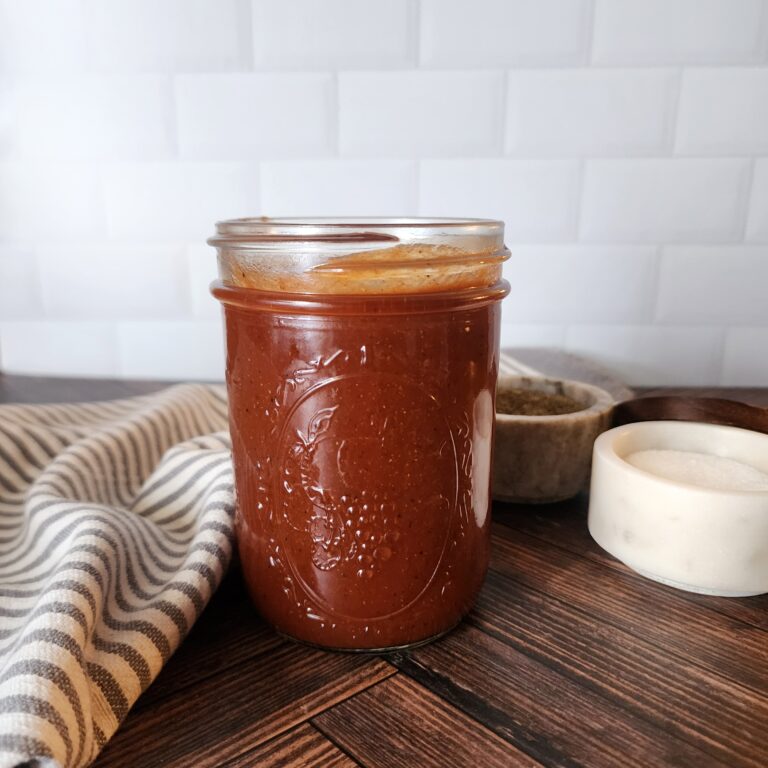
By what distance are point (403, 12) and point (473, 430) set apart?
0.66 metres

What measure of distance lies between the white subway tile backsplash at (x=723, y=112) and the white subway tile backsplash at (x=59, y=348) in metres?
0.84

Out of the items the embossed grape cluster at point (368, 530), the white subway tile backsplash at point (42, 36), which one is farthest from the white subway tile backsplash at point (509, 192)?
the embossed grape cluster at point (368, 530)

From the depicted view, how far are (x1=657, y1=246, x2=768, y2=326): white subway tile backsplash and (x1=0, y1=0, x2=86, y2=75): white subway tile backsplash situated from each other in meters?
0.83

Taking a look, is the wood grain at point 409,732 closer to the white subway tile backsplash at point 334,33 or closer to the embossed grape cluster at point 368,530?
the embossed grape cluster at point 368,530

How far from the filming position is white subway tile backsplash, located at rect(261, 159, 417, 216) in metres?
0.95

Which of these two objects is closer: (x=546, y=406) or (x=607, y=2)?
(x=546, y=406)

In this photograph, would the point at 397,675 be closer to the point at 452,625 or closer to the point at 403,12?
the point at 452,625

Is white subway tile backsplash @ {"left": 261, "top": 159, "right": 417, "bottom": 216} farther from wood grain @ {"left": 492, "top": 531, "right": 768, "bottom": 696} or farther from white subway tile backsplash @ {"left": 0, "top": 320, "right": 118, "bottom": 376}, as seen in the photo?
wood grain @ {"left": 492, "top": 531, "right": 768, "bottom": 696}

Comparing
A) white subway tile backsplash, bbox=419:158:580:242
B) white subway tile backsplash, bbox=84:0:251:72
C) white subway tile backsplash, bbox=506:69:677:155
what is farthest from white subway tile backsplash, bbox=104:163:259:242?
white subway tile backsplash, bbox=506:69:677:155

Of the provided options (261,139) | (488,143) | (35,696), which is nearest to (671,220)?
(488,143)

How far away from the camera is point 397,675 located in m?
0.43

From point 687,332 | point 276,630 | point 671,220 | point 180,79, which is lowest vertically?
point 276,630

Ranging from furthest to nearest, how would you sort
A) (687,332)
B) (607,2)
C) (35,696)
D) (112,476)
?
1. (687,332)
2. (607,2)
3. (112,476)
4. (35,696)

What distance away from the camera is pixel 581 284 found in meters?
0.98
